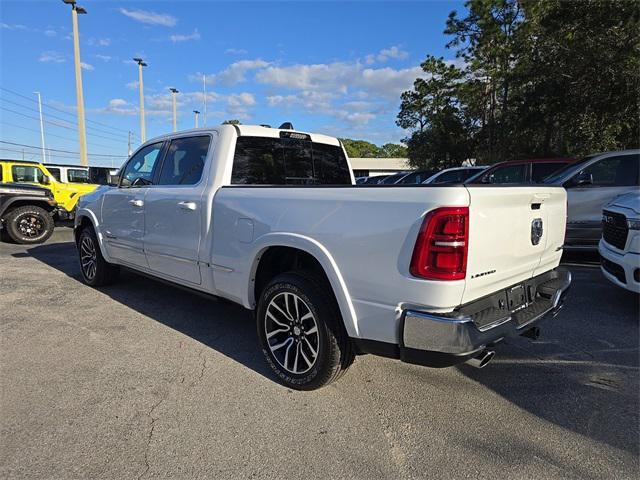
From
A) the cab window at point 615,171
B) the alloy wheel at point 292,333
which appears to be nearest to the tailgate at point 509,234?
the alloy wheel at point 292,333

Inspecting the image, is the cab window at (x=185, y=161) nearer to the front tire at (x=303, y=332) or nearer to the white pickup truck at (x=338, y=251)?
the white pickup truck at (x=338, y=251)

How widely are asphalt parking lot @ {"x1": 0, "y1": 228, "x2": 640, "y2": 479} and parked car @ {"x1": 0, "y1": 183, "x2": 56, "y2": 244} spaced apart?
659cm

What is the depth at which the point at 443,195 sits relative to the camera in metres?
2.32

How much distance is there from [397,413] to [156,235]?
2.89m

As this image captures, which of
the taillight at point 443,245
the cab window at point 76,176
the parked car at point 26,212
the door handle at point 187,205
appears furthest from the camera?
the cab window at point 76,176

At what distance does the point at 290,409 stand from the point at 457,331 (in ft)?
4.17

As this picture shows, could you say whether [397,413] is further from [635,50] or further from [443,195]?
[635,50]

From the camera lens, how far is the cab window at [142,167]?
478cm

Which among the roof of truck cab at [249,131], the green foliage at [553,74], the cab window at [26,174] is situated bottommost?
the cab window at [26,174]

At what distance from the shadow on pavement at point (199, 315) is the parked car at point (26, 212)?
426cm

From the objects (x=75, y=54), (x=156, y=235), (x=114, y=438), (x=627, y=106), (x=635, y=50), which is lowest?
(x=114, y=438)

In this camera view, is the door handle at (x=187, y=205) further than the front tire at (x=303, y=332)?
Yes

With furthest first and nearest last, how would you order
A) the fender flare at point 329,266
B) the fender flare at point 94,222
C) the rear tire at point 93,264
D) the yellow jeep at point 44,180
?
the yellow jeep at point 44,180
the rear tire at point 93,264
the fender flare at point 94,222
the fender flare at point 329,266

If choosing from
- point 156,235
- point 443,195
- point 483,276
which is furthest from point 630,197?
point 156,235
